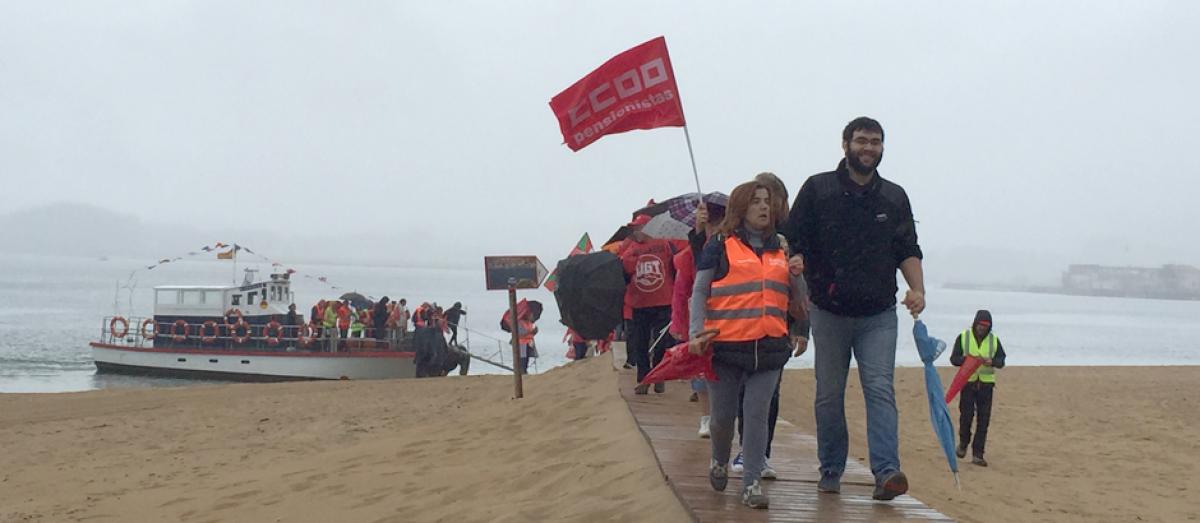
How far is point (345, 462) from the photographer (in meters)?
9.27

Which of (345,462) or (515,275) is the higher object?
(515,275)

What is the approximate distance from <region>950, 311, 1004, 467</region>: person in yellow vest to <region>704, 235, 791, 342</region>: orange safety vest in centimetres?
673

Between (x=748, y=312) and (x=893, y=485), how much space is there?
1.15 m

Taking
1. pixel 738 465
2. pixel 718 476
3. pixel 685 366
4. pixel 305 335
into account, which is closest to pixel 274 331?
pixel 305 335

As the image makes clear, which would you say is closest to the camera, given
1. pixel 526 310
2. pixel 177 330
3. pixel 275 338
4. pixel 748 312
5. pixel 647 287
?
pixel 748 312

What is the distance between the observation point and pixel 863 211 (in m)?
4.92

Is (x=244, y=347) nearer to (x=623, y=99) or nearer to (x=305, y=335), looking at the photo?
(x=305, y=335)

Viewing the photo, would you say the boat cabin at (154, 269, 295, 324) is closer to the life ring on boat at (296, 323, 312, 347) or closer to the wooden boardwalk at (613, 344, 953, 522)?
the life ring on boat at (296, 323, 312, 347)

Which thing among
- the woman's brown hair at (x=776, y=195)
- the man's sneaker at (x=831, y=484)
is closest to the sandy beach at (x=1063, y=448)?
the man's sneaker at (x=831, y=484)

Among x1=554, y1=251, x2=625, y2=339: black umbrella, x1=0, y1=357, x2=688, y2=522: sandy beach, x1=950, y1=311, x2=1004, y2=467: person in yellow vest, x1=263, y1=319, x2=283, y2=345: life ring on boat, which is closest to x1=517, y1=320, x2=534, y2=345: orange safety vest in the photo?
x1=0, y1=357, x2=688, y2=522: sandy beach

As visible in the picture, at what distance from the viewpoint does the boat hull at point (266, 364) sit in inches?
1256

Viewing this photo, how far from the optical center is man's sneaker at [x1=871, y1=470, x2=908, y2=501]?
4.99 meters

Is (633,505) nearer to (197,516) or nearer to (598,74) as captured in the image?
(197,516)

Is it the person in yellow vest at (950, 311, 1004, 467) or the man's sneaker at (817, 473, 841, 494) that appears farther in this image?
the person in yellow vest at (950, 311, 1004, 467)
